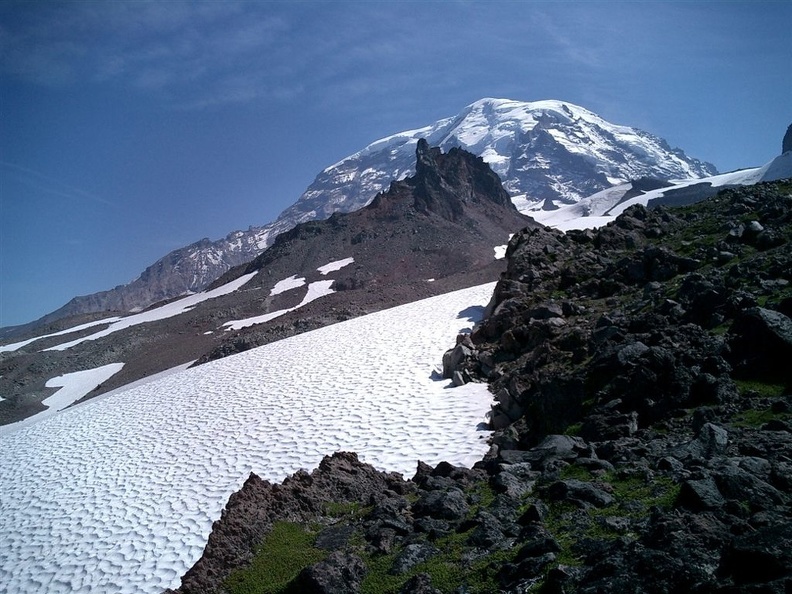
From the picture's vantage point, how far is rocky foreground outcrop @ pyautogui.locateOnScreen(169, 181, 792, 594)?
4547 mm

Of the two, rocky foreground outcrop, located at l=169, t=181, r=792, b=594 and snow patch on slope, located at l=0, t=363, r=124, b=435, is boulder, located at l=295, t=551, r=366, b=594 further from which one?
snow patch on slope, located at l=0, t=363, r=124, b=435

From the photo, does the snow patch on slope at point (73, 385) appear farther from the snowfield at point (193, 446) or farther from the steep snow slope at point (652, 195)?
the steep snow slope at point (652, 195)

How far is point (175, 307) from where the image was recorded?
218ft

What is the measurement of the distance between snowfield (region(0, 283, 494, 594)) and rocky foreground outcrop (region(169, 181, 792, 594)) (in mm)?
2295

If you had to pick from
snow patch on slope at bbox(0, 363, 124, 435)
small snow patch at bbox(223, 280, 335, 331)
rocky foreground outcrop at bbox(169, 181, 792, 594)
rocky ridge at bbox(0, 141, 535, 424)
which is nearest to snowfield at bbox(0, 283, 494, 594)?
rocky foreground outcrop at bbox(169, 181, 792, 594)

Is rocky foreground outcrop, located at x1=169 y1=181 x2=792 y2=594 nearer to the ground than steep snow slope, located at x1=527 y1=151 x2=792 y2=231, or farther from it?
nearer to the ground

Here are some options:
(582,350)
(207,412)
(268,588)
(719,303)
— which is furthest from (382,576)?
(207,412)

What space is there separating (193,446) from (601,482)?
12.4 m

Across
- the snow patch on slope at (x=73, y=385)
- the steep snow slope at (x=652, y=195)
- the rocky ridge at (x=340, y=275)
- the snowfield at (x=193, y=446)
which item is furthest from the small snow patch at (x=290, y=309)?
the steep snow slope at (x=652, y=195)

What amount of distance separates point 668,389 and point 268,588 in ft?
23.6

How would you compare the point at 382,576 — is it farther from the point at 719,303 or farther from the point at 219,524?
the point at 719,303

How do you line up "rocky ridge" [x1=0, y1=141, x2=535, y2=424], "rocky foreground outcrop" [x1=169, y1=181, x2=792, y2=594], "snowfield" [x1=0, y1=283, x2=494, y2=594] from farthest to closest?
"rocky ridge" [x1=0, y1=141, x2=535, y2=424] → "snowfield" [x1=0, y1=283, x2=494, y2=594] → "rocky foreground outcrop" [x1=169, y1=181, x2=792, y2=594]

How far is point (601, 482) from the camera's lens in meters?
6.44

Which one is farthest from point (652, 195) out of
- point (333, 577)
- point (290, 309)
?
point (333, 577)
